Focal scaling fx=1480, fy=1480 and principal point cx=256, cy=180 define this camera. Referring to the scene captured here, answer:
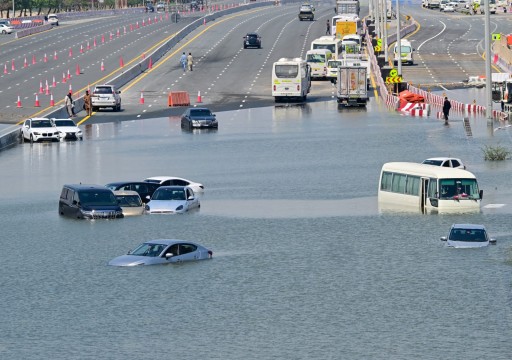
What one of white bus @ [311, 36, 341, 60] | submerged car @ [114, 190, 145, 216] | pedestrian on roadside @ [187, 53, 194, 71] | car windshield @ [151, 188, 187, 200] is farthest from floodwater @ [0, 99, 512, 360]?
white bus @ [311, 36, 341, 60]

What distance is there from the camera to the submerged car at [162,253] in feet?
203

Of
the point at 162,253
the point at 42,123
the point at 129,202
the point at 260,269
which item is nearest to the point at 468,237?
the point at 260,269

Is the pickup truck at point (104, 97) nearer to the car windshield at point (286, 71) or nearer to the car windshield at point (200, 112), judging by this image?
the car windshield at point (200, 112)

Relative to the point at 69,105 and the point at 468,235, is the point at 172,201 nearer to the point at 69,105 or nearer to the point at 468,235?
the point at 468,235

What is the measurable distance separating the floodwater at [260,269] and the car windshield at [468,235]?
60 cm

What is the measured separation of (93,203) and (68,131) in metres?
33.3

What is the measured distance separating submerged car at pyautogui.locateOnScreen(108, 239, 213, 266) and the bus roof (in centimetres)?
1231

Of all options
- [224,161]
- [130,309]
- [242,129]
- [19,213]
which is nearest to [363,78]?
[242,129]

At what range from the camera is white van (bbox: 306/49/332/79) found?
470 feet

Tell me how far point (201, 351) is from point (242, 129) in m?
62.8

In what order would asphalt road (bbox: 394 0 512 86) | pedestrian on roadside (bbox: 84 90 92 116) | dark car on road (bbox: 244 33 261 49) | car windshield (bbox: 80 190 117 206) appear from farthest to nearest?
dark car on road (bbox: 244 33 261 49) → asphalt road (bbox: 394 0 512 86) → pedestrian on roadside (bbox: 84 90 92 116) → car windshield (bbox: 80 190 117 206)

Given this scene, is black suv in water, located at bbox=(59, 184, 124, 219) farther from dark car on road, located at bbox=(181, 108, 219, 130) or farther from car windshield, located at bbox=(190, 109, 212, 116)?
car windshield, located at bbox=(190, 109, 212, 116)

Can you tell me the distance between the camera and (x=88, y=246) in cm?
6762

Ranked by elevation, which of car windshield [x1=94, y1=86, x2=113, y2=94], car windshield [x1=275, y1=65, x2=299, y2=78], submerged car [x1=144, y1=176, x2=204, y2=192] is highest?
car windshield [x1=275, y1=65, x2=299, y2=78]
